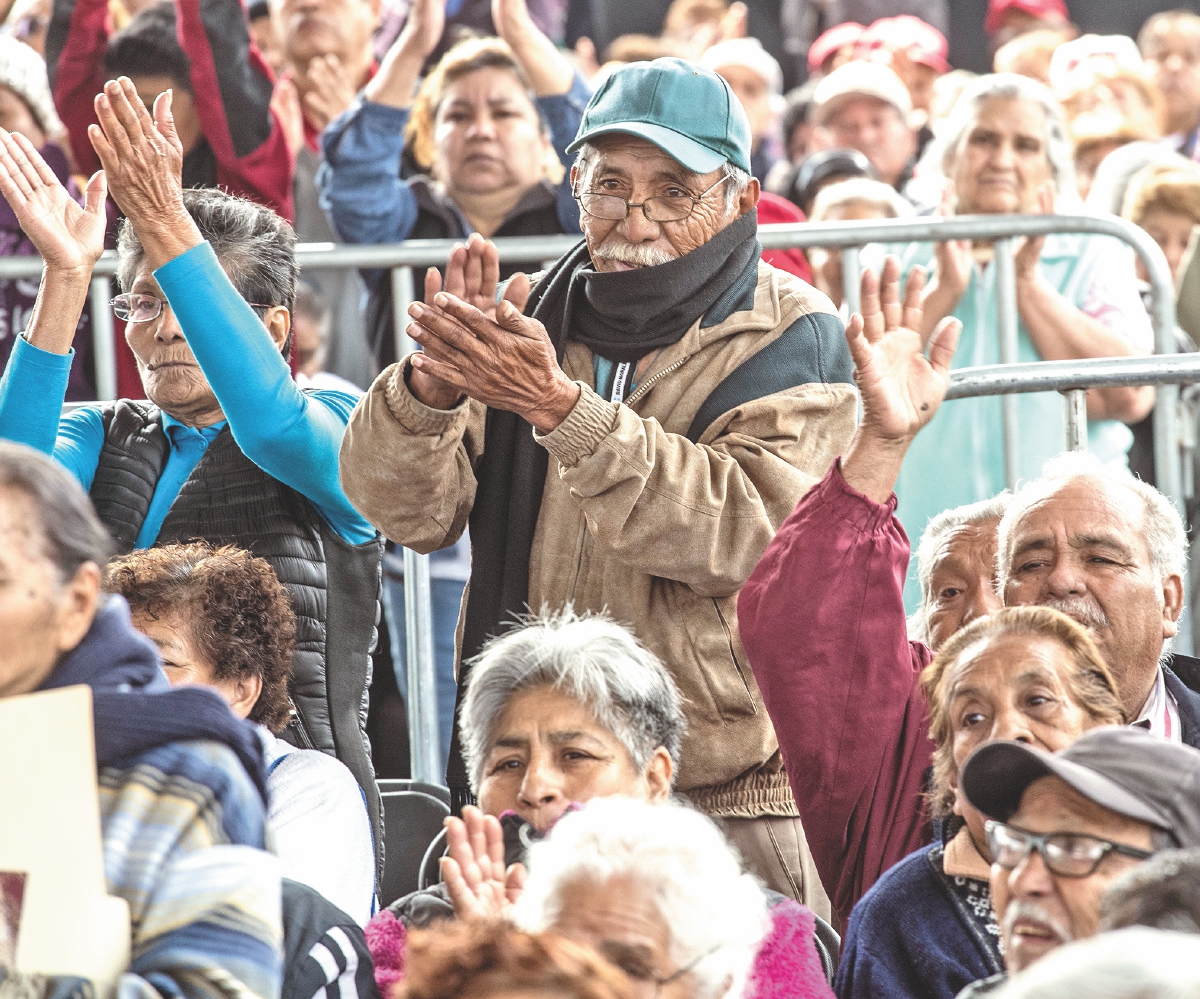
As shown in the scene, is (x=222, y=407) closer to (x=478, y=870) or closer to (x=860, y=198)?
(x=478, y=870)

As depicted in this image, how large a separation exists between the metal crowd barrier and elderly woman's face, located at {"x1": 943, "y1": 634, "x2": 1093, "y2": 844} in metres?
1.51

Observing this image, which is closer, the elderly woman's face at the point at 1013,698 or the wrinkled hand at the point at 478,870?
the wrinkled hand at the point at 478,870

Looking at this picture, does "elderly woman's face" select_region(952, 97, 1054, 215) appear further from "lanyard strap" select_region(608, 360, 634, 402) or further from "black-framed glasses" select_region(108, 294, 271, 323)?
"black-framed glasses" select_region(108, 294, 271, 323)

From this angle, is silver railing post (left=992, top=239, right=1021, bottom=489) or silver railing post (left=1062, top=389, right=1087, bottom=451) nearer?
silver railing post (left=1062, top=389, right=1087, bottom=451)

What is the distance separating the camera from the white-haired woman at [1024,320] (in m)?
4.86

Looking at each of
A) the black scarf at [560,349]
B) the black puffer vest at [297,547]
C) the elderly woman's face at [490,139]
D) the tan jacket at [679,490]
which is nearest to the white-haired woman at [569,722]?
the tan jacket at [679,490]

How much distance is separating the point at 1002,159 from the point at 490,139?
1.40 m

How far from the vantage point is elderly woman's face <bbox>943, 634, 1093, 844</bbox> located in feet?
9.85

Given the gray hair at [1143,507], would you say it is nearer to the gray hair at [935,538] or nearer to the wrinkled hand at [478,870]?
the gray hair at [935,538]

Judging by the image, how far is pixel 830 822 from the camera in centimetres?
332

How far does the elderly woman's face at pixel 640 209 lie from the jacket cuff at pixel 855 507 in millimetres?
667

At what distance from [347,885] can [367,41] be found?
4.07 meters

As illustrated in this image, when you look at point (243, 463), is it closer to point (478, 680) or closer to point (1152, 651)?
point (478, 680)

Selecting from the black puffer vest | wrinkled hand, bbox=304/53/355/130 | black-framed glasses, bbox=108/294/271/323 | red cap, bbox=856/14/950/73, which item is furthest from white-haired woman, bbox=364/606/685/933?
red cap, bbox=856/14/950/73
